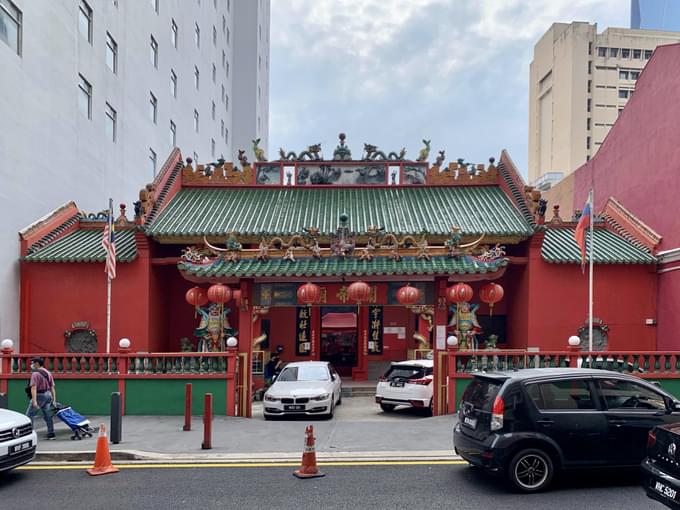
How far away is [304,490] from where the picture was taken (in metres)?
7.78

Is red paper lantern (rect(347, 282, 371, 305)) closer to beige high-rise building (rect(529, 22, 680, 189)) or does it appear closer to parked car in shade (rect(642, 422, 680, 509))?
parked car in shade (rect(642, 422, 680, 509))

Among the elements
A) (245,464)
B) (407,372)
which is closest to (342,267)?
(407,372)

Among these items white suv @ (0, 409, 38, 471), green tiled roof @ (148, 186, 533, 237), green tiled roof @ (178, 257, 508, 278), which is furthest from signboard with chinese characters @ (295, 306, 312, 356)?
white suv @ (0, 409, 38, 471)

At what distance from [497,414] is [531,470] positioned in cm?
91

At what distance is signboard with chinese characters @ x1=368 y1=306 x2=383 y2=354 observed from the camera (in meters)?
20.5

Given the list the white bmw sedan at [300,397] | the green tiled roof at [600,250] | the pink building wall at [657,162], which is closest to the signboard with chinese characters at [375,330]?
the white bmw sedan at [300,397]

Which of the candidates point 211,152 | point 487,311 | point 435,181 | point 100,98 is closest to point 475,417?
point 487,311

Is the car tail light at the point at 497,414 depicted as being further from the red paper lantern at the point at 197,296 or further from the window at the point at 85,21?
the window at the point at 85,21

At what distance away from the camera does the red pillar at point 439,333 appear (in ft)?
43.8

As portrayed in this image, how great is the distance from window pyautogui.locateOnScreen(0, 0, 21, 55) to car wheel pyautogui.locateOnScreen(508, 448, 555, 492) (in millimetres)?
16975

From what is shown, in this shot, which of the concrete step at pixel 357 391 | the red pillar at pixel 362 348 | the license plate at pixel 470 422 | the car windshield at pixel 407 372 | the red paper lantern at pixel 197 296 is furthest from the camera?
the red pillar at pixel 362 348

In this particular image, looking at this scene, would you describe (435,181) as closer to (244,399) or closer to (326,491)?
(244,399)

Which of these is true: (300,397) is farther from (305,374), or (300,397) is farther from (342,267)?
(342,267)

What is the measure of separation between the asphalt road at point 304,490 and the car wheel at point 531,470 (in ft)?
0.46
